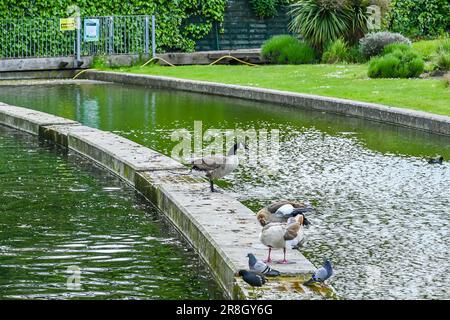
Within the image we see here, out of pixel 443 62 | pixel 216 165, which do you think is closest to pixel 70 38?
pixel 443 62

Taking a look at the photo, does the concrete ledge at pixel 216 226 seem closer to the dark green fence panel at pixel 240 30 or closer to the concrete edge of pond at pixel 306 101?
the concrete edge of pond at pixel 306 101

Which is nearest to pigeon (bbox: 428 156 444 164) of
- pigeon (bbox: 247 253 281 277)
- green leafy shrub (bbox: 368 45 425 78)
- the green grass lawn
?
the green grass lawn

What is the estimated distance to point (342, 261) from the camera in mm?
8953

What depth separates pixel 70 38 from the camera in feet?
109

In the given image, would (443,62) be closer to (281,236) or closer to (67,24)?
(67,24)

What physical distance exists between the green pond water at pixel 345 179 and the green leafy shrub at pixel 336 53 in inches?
292

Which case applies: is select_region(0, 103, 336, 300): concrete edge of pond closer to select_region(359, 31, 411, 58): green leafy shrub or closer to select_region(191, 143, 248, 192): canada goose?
select_region(191, 143, 248, 192): canada goose

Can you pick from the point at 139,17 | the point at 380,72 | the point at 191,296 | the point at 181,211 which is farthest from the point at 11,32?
the point at 191,296

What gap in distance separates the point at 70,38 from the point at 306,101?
1406cm

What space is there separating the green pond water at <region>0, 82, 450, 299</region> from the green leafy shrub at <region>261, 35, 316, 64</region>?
334 inches

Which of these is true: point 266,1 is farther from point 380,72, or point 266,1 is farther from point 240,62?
point 380,72

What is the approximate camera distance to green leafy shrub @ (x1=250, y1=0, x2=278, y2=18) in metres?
37.4

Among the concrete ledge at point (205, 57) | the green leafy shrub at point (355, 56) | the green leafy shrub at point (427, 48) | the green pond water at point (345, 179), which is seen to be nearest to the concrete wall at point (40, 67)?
the concrete ledge at point (205, 57)

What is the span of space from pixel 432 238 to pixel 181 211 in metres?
2.21
